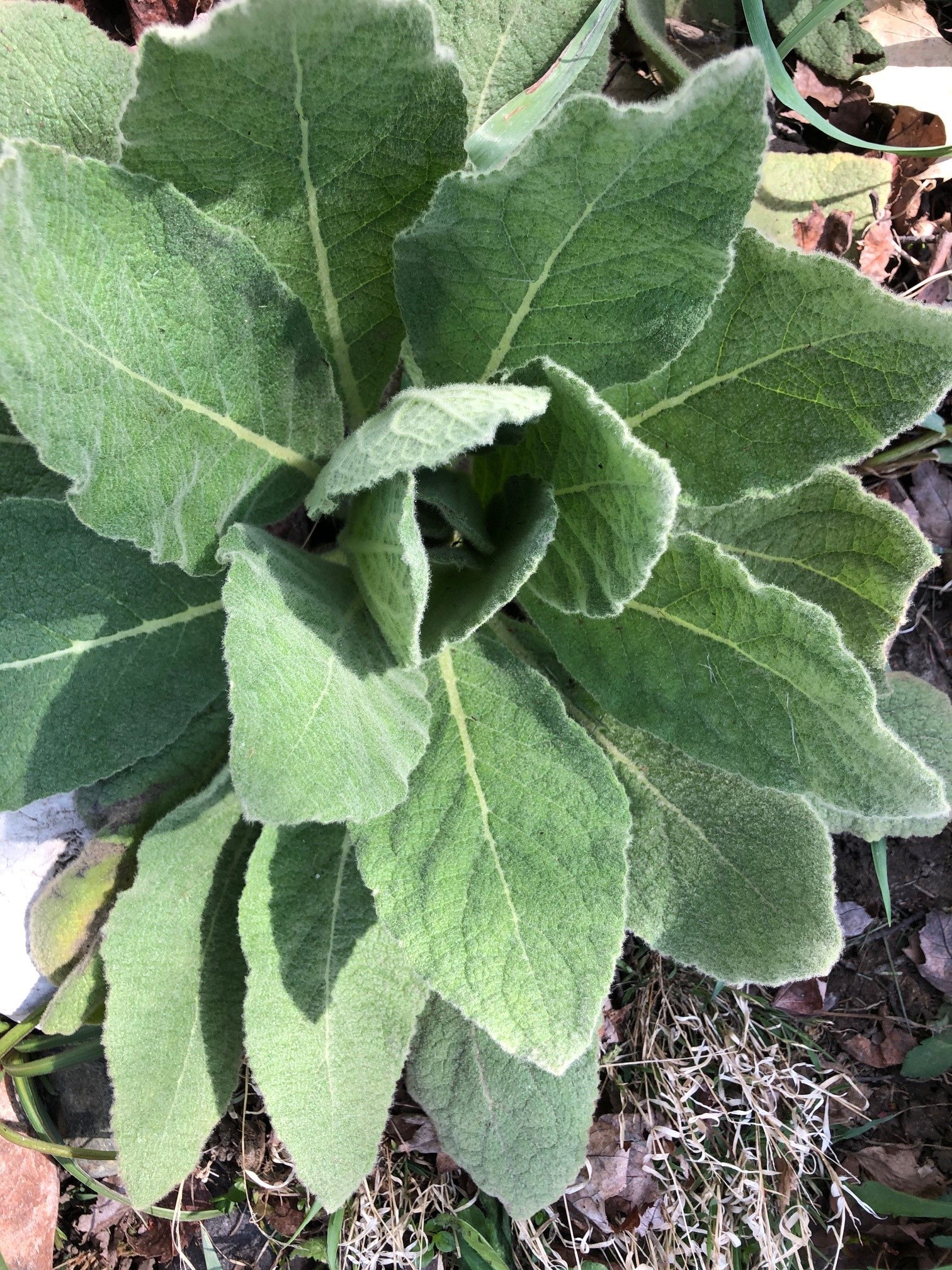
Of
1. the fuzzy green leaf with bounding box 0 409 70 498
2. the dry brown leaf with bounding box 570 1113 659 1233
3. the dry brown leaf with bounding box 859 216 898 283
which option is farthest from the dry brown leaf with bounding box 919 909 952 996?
the fuzzy green leaf with bounding box 0 409 70 498

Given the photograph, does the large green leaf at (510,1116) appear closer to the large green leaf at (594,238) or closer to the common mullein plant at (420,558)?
the common mullein plant at (420,558)

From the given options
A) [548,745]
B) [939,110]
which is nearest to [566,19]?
[939,110]

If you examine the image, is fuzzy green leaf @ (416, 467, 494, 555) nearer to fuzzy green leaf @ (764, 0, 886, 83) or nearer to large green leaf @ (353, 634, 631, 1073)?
large green leaf @ (353, 634, 631, 1073)

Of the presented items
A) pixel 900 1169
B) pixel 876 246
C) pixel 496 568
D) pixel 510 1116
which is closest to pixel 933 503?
pixel 876 246

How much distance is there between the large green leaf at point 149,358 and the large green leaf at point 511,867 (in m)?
0.43

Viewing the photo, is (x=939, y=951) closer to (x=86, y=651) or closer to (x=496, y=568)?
(x=496, y=568)

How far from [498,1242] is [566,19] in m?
2.17

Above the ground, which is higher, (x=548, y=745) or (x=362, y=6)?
(x=362, y=6)

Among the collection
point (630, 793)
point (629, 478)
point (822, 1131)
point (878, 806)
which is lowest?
point (822, 1131)

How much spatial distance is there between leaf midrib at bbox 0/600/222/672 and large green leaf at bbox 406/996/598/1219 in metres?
0.82

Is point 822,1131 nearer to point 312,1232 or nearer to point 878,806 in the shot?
point 312,1232

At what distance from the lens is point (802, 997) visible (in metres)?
2.06

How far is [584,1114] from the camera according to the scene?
1.65 metres

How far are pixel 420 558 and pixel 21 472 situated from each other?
2.49 feet
